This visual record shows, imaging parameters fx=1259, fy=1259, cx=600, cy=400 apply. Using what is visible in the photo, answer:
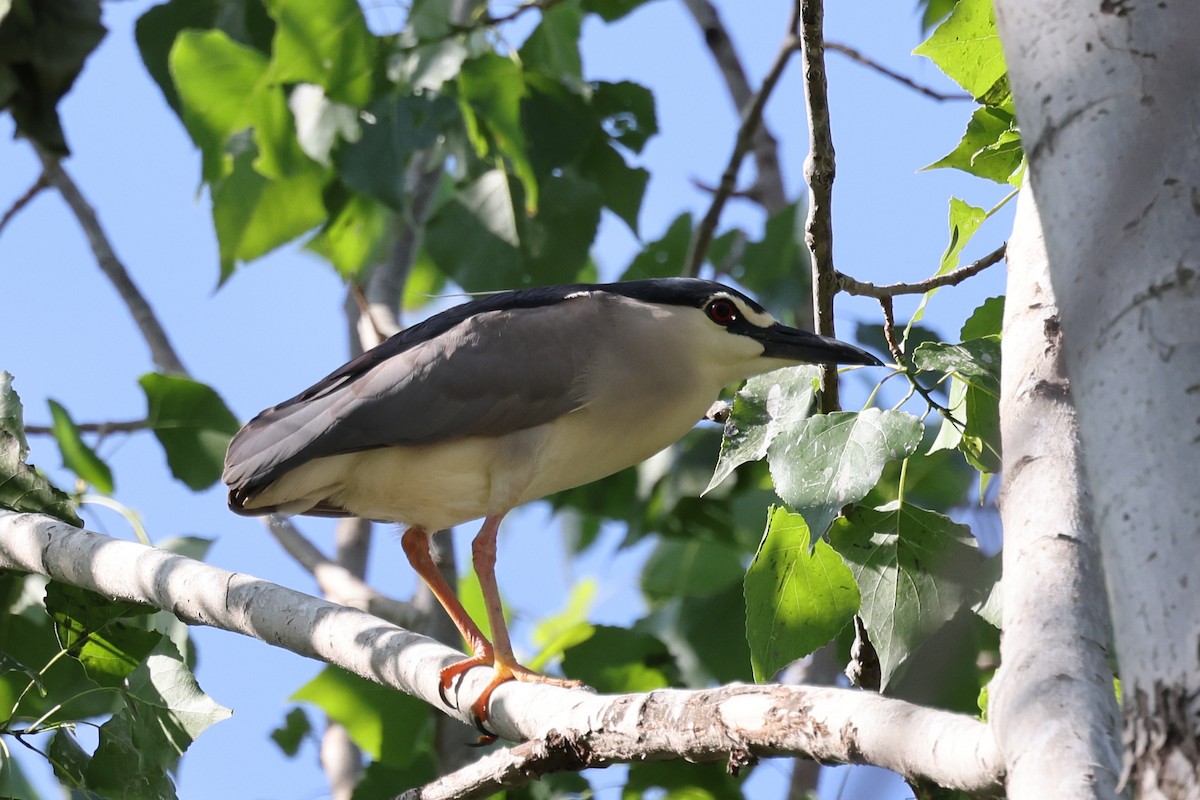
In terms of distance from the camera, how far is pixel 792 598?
6.77ft

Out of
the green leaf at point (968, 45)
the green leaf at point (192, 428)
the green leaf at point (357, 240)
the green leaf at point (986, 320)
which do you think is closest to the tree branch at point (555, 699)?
the green leaf at point (192, 428)

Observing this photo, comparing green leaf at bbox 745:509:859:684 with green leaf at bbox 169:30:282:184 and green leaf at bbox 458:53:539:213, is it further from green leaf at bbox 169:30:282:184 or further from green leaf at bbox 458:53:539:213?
green leaf at bbox 169:30:282:184

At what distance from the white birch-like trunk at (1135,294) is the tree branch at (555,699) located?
1.11 feet

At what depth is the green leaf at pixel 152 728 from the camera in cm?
224

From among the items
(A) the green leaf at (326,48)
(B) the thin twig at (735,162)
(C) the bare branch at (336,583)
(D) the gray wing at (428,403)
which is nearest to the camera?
(D) the gray wing at (428,403)

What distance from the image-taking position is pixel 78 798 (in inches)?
99.7

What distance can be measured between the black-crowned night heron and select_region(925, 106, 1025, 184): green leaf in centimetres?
62

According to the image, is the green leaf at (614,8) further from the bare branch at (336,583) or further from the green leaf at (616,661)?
the green leaf at (616,661)

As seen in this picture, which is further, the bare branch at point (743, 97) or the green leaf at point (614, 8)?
the bare branch at point (743, 97)

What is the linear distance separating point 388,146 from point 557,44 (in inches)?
38.5

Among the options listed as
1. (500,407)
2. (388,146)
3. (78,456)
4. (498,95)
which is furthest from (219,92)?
(500,407)

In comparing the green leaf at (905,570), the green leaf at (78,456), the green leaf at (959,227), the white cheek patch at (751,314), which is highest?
the white cheek patch at (751,314)

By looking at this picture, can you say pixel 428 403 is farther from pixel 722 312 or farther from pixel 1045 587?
pixel 1045 587

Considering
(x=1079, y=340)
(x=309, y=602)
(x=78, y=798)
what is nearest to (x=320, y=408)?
(x=309, y=602)
